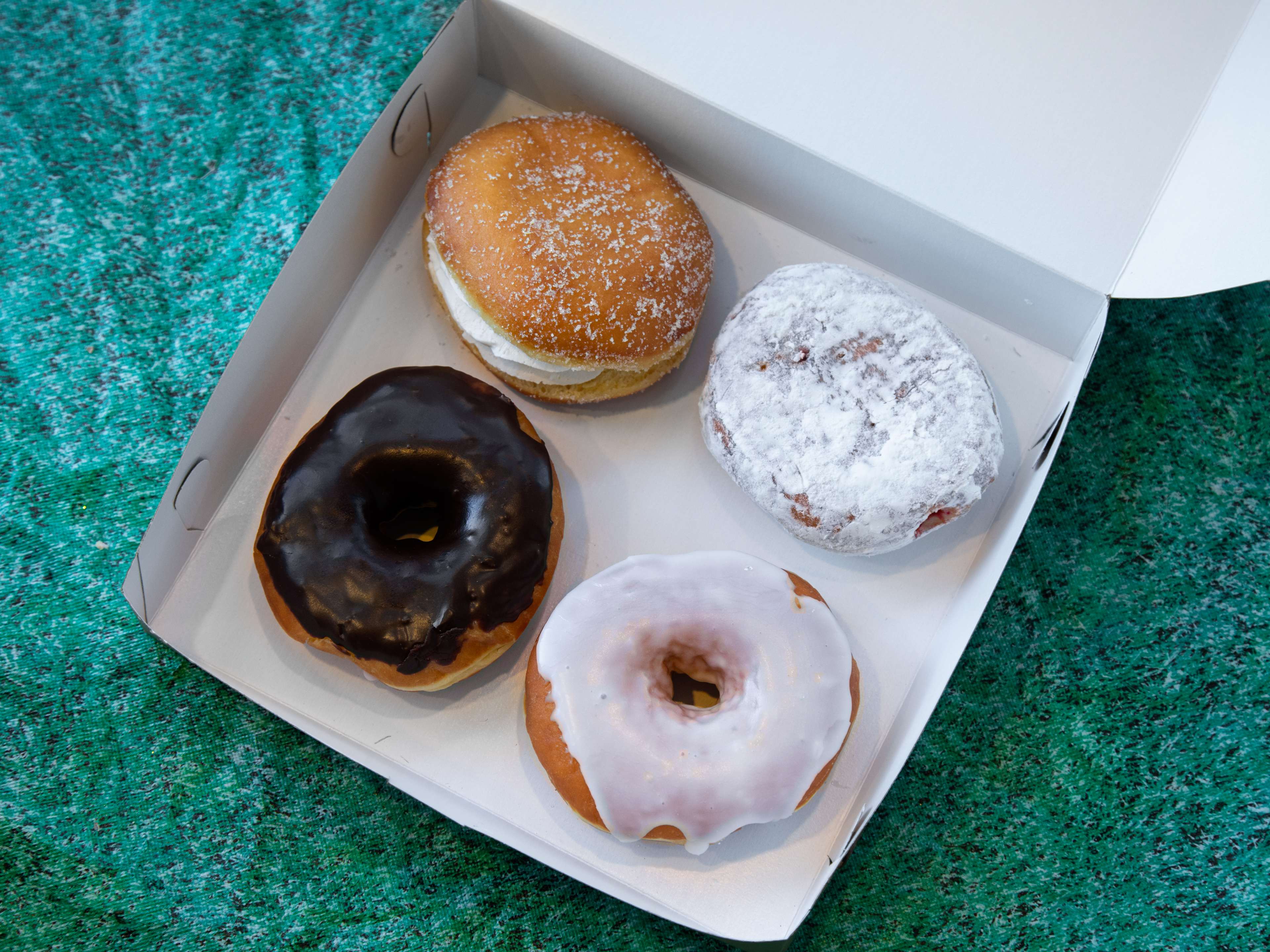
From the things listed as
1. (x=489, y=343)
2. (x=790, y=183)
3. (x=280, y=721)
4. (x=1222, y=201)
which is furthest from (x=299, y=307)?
(x=1222, y=201)

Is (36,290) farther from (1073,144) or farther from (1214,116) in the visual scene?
(1214,116)

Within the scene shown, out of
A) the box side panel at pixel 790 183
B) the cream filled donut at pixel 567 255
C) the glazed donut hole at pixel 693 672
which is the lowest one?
the glazed donut hole at pixel 693 672

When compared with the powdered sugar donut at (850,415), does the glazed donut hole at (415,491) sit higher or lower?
lower

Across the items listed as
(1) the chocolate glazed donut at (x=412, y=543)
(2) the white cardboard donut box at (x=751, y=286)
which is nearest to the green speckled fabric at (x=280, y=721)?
(2) the white cardboard donut box at (x=751, y=286)

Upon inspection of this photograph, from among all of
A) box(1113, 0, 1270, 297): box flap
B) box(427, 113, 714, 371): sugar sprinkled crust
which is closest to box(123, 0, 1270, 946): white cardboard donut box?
box(1113, 0, 1270, 297): box flap

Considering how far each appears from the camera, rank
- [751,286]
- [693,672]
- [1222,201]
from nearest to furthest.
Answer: [1222,201] < [693,672] < [751,286]

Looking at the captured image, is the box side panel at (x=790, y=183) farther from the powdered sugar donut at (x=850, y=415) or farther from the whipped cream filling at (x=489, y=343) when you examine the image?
the whipped cream filling at (x=489, y=343)

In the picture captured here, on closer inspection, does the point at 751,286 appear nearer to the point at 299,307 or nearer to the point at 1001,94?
the point at 1001,94

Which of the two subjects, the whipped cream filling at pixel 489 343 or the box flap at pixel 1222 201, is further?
the whipped cream filling at pixel 489 343
